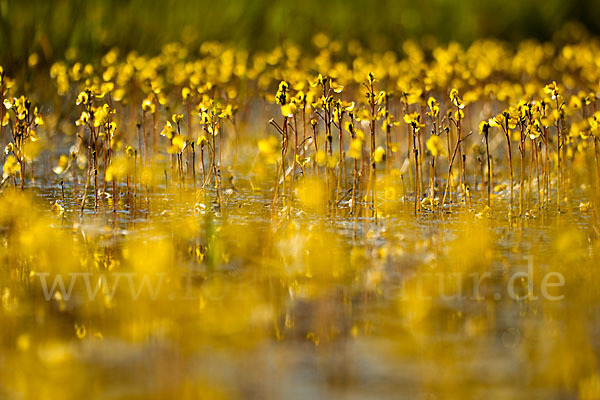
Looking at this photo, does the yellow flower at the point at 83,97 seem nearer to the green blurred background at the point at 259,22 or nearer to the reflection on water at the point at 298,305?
the reflection on water at the point at 298,305

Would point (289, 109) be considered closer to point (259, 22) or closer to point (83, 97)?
point (83, 97)

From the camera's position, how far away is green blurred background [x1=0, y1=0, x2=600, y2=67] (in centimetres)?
955

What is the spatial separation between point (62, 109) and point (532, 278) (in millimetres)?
6171

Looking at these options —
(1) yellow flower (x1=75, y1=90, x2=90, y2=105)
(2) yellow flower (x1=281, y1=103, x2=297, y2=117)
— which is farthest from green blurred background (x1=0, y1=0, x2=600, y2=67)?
(2) yellow flower (x1=281, y1=103, x2=297, y2=117)

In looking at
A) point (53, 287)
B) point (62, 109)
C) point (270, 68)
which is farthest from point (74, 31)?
point (53, 287)

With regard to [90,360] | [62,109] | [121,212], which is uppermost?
[62,109]

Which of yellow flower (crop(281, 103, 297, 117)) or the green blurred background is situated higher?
the green blurred background

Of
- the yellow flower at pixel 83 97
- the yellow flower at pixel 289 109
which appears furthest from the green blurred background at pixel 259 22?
the yellow flower at pixel 289 109

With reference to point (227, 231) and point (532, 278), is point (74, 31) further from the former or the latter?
point (532, 278)

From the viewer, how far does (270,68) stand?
37.7 feet

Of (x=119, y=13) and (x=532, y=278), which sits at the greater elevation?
(x=119, y=13)

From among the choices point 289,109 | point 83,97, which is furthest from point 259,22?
point 289,109

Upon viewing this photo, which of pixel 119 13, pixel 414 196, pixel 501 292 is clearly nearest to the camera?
pixel 501 292

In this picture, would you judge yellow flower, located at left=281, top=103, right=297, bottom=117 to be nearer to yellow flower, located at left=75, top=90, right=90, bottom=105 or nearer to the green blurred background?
yellow flower, located at left=75, top=90, right=90, bottom=105
